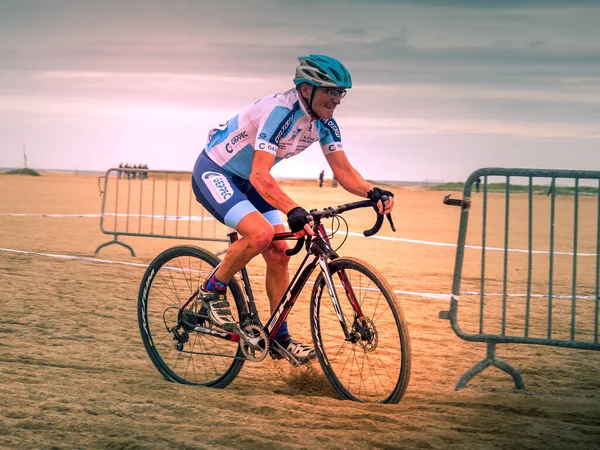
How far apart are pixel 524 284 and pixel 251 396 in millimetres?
8054

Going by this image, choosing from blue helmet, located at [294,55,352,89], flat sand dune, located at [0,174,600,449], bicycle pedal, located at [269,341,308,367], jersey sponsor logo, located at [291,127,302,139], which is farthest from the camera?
bicycle pedal, located at [269,341,308,367]

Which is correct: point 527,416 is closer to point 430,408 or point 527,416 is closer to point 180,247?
point 430,408

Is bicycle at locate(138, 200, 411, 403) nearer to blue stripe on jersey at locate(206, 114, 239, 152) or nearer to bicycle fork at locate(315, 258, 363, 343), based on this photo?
bicycle fork at locate(315, 258, 363, 343)

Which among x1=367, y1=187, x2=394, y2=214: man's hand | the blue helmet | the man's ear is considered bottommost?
x1=367, y1=187, x2=394, y2=214: man's hand

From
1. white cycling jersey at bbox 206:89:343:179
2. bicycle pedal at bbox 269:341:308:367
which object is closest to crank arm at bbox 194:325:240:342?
bicycle pedal at bbox 269:341:308:367

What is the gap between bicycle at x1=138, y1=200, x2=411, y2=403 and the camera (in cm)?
531

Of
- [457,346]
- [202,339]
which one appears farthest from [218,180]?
[457,346]

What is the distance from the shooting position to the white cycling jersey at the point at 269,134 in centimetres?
552

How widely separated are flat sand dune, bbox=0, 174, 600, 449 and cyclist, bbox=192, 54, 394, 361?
0.75 m

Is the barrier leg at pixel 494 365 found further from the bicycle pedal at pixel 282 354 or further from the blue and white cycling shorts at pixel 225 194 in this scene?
the blue and white cycling shorts at pixel 225 194

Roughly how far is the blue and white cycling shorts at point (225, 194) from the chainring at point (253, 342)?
765 mm

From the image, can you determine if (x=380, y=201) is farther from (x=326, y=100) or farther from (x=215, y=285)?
(x=215, y=285)

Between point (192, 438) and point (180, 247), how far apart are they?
6.85 ft

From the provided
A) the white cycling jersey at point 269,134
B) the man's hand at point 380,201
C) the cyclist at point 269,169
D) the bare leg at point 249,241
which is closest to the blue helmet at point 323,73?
the cyclist at point 269,169
